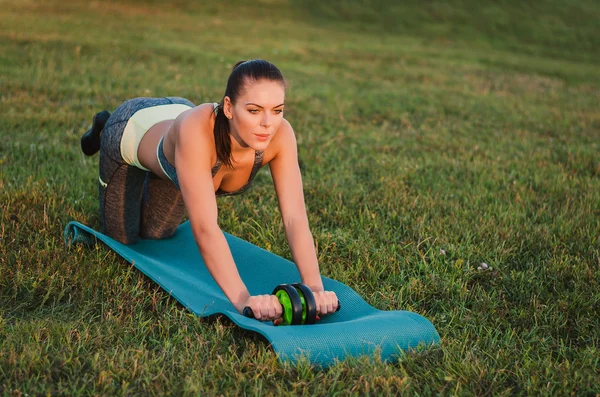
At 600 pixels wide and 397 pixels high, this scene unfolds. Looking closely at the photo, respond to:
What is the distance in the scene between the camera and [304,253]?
3.67 meters

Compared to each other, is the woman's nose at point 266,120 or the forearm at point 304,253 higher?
the woman's nose at point 266,120

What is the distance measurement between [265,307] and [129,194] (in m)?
1.80

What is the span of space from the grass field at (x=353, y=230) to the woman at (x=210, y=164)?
40 centimetres

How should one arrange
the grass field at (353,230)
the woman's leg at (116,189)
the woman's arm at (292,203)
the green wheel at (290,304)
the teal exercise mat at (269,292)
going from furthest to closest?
the woman's leg at (116,189), the woman's arm at (292,203), the green wheel at (290,304), the teal exercise mat at (269,292), the grass field at (353,230)

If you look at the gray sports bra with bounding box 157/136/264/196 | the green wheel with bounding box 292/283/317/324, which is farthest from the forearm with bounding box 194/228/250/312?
the gray sports bra with bounding box 157/136/264/196

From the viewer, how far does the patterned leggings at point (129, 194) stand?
4.55 m

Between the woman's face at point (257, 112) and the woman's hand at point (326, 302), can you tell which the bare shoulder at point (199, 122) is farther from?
the woman's hand at point (326, 302)

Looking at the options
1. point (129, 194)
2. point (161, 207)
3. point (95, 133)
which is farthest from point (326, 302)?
point (95, 133)

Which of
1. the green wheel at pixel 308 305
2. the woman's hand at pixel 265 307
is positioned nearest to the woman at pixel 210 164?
the woman's hand at pixel 265 307

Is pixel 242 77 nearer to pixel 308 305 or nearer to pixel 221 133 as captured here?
pixel 221 133

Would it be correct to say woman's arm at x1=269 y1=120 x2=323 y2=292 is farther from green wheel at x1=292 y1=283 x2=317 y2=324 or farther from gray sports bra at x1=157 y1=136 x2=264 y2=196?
green wheel at x1=292 y1=283 x2=317 y2=324

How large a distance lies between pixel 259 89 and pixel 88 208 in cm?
240

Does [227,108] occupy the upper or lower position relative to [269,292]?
upper

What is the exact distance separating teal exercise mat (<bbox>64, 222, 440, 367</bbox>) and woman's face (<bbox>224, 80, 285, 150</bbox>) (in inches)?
35.6
